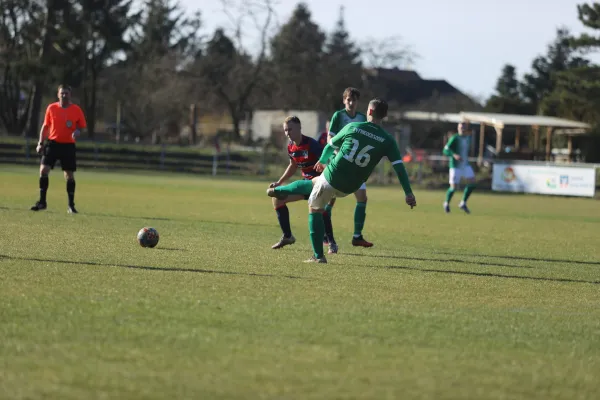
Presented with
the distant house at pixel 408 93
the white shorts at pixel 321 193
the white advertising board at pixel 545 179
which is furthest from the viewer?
the distant house at pixel 408 93

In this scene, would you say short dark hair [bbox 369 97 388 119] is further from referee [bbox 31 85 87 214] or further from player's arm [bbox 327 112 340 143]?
referee [bbox 31 85 87 214]

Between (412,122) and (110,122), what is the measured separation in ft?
112

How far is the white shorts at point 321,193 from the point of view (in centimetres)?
1080

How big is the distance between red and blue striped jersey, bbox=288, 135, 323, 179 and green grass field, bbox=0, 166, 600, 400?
117cm

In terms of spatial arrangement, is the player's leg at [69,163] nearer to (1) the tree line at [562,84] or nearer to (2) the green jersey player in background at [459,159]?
(2) the green jersey player in background at [459,159]

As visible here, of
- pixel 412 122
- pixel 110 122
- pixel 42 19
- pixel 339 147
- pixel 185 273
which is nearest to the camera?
pixel 185 273

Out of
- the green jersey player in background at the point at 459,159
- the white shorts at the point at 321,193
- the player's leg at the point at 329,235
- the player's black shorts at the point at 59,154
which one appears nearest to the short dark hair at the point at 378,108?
the white shorts at the point at 321,193

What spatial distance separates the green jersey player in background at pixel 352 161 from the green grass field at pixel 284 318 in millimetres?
622

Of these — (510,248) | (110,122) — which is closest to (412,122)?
(110,122)

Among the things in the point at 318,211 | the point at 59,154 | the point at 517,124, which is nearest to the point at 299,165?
the point at 318,211

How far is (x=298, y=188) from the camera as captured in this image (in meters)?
11.4

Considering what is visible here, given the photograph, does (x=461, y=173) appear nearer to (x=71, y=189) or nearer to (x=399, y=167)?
(x=71, y=189)

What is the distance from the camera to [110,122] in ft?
300

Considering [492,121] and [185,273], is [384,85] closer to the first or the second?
[492,121]
